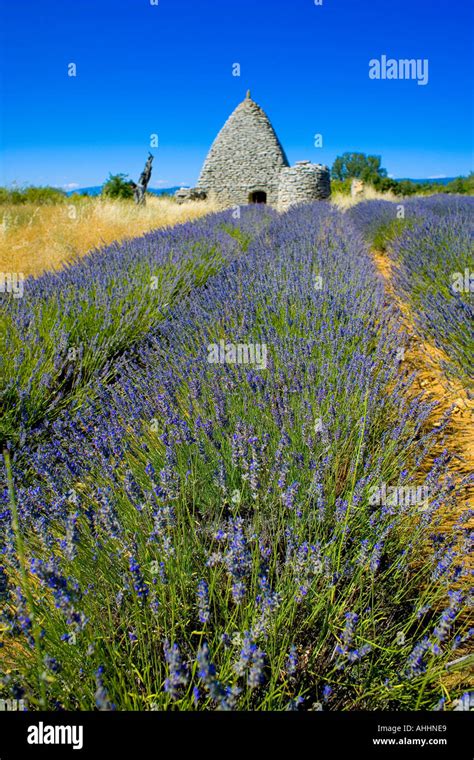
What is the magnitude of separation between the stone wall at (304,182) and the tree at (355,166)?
25.4 meters

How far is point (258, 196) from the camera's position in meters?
18.5

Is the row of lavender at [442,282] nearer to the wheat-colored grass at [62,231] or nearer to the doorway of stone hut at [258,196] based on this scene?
the wheat-colored grass at [62,231]

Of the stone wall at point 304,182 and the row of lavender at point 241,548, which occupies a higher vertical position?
the stone wall at point 304,182

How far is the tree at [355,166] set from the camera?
3947 centimetres

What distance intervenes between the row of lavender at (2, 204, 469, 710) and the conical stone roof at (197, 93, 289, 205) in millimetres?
16781

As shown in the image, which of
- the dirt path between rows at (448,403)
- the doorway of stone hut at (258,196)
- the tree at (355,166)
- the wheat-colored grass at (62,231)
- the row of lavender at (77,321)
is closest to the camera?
the dirt path between rows at (448,403)

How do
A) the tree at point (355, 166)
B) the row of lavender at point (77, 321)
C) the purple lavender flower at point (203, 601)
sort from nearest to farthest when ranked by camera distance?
the purple lavender flower at point (203, 601) → the row of lavender at point (77, 321) → the tree at point (355, 166)

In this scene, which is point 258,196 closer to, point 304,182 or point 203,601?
point 304,182

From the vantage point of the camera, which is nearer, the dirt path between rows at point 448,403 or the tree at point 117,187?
the dirt path between rows at point 448,403

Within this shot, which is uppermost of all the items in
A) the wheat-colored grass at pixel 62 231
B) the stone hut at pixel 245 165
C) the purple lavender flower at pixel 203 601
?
the stone hut at pixel 245 165

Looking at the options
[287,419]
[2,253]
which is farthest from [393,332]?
[2,253]

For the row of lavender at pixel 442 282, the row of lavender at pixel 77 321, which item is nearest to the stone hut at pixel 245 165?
the row of lavender at pixel 442 282

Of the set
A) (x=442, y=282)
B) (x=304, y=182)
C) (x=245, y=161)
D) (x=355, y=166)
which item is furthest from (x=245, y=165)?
(x=355, y=166)

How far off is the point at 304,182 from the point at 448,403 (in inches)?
593
